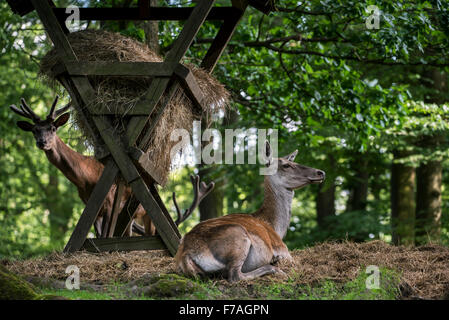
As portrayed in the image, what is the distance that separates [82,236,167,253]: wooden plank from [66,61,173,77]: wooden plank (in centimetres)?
192

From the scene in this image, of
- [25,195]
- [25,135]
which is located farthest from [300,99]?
[25,195]

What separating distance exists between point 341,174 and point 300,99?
13.5 feet

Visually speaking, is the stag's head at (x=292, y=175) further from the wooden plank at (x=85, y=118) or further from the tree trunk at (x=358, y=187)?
the tree trunk at (x=358, y=187)

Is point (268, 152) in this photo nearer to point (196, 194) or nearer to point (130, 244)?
point (130, 244)

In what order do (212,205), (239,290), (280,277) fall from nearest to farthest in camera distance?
(239,290), (280,277), (212,205)

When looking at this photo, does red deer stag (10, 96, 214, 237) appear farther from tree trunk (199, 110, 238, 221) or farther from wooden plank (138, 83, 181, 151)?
tree trunk (199, 110, 238, 221)

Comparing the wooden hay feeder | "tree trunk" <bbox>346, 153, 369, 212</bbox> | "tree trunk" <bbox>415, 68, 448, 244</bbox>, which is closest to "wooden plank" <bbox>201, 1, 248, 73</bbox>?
the wooden hay feeder

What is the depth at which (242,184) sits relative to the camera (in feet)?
49.5

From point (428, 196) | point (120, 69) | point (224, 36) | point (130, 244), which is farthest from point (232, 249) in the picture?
point (428, 196)

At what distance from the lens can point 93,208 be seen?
22.1 feet

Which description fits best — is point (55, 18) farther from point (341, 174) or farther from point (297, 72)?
point (341, 174)

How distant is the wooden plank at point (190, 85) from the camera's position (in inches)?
262

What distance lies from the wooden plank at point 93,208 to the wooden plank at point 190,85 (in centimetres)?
122

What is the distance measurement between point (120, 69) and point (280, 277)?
2919mm
